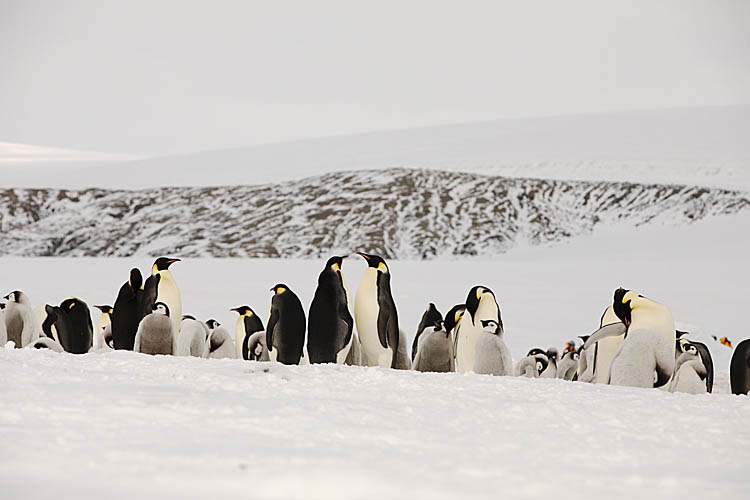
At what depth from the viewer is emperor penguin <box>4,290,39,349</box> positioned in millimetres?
5672

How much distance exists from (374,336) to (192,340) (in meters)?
1.34

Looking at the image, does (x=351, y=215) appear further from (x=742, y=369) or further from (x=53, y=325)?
(x=742, y=369)

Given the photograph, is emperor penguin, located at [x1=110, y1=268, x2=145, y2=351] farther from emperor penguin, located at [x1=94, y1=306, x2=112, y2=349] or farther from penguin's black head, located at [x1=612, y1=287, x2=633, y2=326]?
penguin's black head, located at [x1=612, y1=287, x2=633, y2=326]

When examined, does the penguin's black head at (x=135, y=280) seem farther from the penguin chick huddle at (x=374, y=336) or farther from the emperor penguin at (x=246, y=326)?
the emperor penguin at (x=246, y=326)

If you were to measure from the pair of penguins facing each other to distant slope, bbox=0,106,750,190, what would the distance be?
19684mm

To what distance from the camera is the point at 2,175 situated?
28781mm

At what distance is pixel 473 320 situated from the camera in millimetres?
5293

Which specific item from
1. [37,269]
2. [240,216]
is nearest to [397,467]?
[37,269]

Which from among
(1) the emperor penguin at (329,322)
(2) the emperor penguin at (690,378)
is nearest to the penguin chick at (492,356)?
(1) the emperor penguin at (329,322)

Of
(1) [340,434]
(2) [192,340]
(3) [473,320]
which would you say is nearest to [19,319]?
(2) [192,340]

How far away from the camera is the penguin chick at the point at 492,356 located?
15.2 feet

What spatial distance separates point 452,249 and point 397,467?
17682 mm

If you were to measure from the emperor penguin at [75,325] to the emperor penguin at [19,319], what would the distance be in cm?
57

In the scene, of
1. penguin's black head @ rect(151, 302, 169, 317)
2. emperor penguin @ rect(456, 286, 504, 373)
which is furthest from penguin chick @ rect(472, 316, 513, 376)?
penguin's black head @ rect(151, 302, 169, 317)
